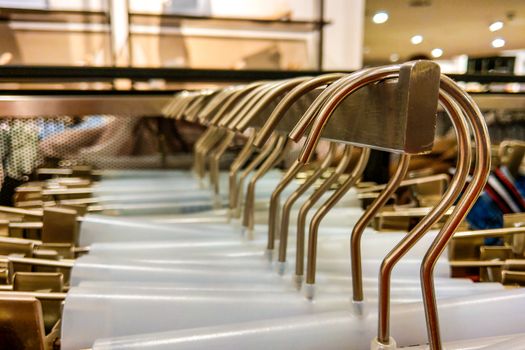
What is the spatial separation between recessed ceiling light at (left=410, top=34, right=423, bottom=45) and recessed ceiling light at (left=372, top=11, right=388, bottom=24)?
0.24 m

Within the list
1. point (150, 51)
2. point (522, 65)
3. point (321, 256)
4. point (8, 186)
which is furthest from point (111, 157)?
point (522, 65)

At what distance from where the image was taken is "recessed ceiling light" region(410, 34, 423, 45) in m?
2.33

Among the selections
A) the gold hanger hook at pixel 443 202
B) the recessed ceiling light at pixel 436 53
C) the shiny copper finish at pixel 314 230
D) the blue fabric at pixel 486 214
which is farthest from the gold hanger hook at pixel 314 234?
the recessed ceiling light at pixel 436 53

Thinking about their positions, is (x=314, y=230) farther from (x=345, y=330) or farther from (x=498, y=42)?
(x=498, y=42)

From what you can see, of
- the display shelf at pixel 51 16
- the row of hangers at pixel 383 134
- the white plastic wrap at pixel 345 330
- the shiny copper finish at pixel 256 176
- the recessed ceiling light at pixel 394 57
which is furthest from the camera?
the recessed ceiling light at pixel 394 57

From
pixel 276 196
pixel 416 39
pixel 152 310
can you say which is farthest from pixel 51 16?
pixel 152 310

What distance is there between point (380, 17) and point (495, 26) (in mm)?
838

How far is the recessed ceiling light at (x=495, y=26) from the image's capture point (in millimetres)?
1815

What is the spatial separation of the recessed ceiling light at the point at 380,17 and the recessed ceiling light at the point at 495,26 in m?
0.75

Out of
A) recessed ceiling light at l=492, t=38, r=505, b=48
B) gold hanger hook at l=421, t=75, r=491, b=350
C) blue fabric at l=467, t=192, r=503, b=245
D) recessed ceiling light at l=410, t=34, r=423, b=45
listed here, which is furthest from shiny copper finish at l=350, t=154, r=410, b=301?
recessed ceiling light at l=410, t=34, r=423, b=45

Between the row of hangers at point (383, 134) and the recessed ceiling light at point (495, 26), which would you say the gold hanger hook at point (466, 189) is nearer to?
the row of hangers at point (383, 134)

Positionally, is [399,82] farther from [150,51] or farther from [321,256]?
[150,51]

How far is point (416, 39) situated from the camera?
2.35 metres

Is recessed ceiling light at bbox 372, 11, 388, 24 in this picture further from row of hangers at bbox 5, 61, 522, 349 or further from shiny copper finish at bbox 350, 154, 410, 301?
shiny copper finish at bbox 350, 154, 410, 301
